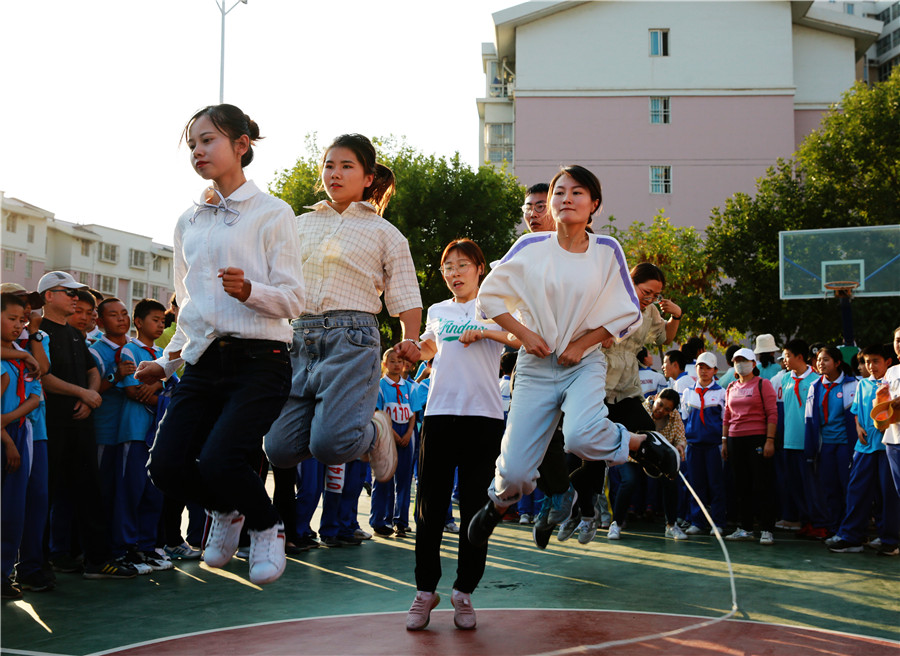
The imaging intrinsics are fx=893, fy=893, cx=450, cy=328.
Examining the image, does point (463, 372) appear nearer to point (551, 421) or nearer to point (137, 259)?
point (551, 421)

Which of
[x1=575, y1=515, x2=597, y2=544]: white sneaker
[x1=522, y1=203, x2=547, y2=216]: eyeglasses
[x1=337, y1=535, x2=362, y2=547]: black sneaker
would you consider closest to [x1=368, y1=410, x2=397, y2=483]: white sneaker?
[x1=575, y1=515, x2=597, y2=544]: white sneaker

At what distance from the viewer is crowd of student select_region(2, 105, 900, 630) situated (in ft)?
13.2

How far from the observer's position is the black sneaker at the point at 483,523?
4.91 meters

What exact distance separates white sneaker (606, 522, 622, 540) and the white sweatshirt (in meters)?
5.58

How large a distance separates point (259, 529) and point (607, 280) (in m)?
2.27

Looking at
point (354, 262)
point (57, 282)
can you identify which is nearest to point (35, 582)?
point (57, 282)

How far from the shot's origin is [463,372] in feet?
18.0

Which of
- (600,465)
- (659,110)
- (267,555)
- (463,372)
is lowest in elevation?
(267,555)

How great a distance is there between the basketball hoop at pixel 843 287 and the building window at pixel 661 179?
73.7ft

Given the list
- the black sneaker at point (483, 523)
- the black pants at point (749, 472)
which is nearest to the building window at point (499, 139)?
the black pants at point (749, 472)

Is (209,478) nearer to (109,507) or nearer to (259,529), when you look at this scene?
(259,529)

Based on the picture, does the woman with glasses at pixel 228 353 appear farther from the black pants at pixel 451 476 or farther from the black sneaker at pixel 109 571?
the black sneaker at pixel 109 571

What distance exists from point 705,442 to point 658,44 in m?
31.0

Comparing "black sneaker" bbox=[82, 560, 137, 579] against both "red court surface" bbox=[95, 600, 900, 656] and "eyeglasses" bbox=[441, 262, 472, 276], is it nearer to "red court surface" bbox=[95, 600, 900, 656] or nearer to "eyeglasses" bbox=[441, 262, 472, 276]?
"red court surface" bbox=[95, 600, 900, 656]
